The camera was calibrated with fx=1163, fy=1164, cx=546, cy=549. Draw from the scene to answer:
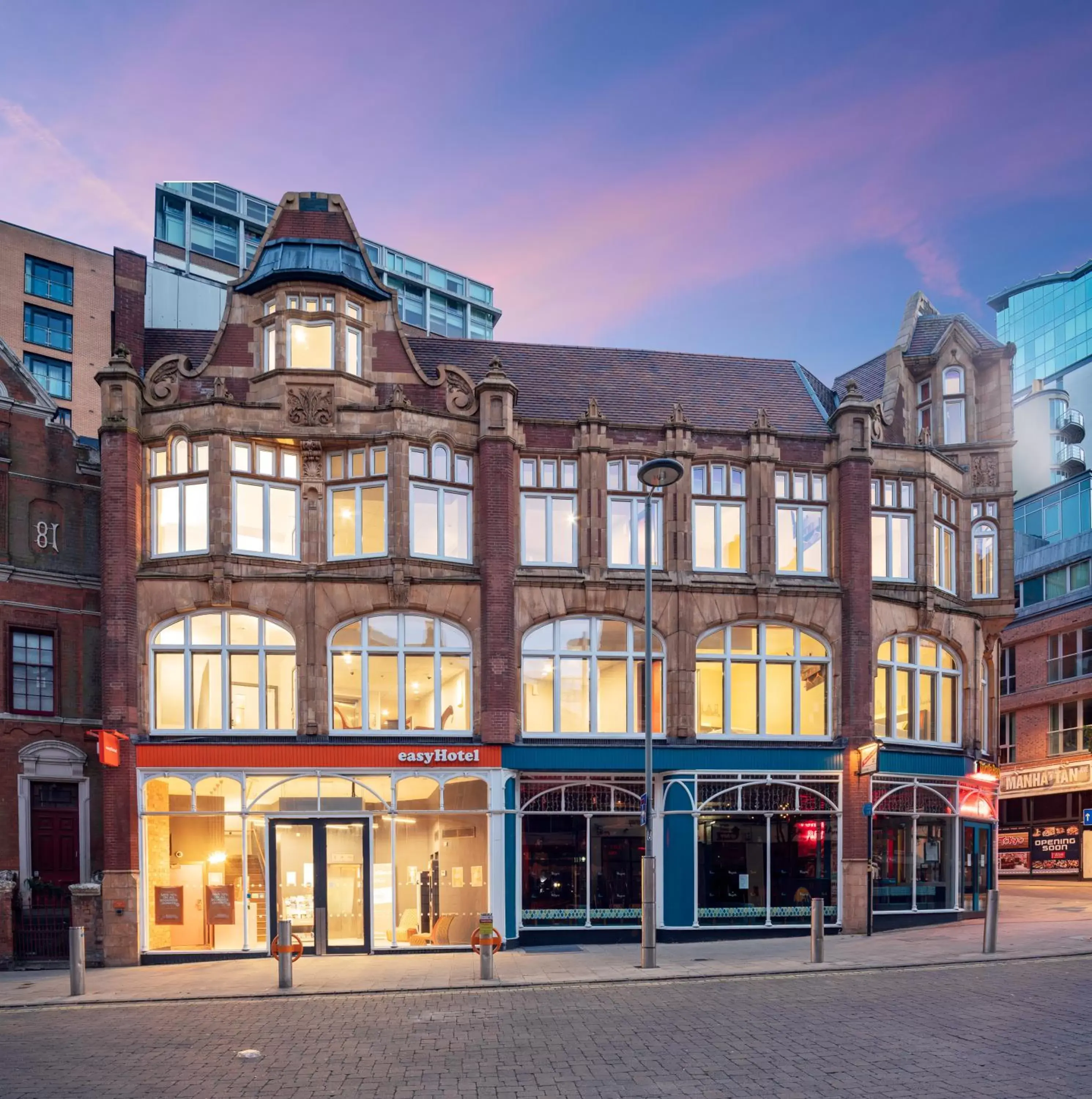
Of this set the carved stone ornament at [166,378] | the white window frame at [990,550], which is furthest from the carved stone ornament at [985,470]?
the carved stone ornament at [166,378]

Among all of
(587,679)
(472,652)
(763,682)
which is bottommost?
(763,682)

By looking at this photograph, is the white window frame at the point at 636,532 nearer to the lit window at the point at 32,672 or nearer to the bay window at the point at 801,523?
the bay window at the point at 801,523

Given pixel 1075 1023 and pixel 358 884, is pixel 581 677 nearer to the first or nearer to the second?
pixel 358 884

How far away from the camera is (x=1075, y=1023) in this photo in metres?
14.6

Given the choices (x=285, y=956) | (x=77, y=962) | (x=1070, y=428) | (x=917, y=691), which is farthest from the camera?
(x=1070, y=428)

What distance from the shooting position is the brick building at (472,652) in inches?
987

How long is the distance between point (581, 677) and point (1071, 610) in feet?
107

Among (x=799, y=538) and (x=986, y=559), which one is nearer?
(x=799, y=538)

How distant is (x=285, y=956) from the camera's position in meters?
19.6

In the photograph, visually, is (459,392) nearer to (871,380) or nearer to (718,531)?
(718,531)

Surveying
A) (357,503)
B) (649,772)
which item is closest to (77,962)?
(649,772)

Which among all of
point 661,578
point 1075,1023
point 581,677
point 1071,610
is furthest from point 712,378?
point 1071,610

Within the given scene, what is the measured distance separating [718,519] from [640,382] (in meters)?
5.04

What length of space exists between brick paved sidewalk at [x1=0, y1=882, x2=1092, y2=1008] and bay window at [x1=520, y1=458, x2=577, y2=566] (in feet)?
28.8
